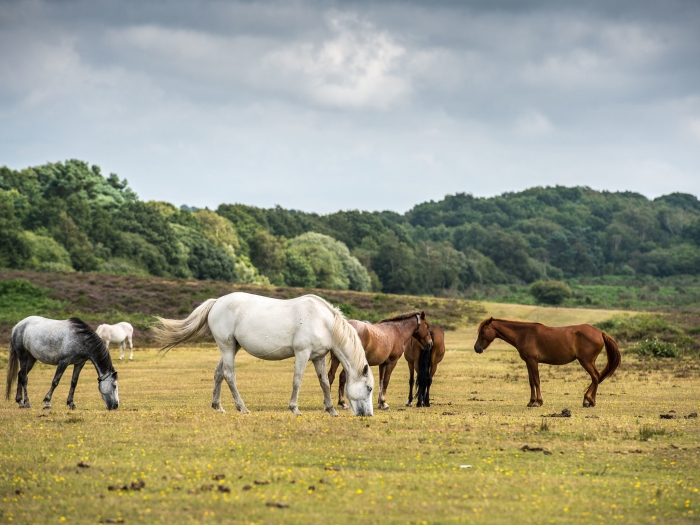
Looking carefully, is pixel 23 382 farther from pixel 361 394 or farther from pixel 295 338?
pixel 361 394

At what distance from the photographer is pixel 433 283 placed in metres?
118

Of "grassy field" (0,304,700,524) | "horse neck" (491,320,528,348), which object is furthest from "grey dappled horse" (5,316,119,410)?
"horse neck" (491,320,528,348)

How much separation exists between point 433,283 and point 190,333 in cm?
10276

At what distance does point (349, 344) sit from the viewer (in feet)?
50.1

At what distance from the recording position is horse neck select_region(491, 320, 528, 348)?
1828cm

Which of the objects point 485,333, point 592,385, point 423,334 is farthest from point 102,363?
point 592,385

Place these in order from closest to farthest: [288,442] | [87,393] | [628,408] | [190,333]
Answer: [288,442] < [190,333] < [628,408] < [87,393]

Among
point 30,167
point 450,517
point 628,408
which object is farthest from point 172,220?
point 450,517

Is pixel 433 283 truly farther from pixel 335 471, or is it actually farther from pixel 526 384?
pixel 335 471

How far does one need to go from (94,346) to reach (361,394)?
6.24 m

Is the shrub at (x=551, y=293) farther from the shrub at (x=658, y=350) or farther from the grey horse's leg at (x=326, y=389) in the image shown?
the grey horse's leg at (x=326, y=389)

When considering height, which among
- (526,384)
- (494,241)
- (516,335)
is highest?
(494,241)

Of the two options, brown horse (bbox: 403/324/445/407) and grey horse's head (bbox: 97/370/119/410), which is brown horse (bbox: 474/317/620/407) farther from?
grey horse's head (bbox: 97/370/119/410)

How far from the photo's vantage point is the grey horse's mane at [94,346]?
1683 cm
